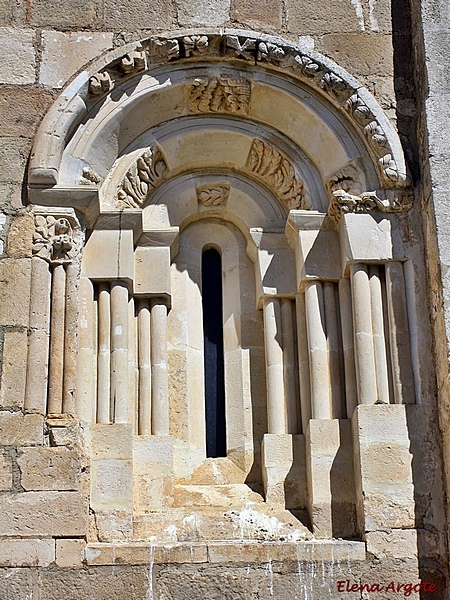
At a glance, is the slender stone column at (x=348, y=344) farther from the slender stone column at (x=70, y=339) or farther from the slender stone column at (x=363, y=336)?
the slender stone column at (x=70, y=339)

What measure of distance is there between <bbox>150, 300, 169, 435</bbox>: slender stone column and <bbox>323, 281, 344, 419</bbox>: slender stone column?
1.19 metres

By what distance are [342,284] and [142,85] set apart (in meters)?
2.05

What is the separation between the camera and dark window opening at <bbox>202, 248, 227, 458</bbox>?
312 inches

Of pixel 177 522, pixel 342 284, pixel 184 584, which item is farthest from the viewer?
pixel 342 284

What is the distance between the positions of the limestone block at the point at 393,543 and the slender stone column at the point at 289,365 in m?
1.09

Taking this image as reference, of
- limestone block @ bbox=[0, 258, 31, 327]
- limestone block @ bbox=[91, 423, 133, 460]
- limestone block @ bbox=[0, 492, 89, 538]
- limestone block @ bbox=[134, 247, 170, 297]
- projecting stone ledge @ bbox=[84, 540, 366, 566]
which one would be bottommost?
projecting stone ledge @ bbox=[84, 540, 366, 566]

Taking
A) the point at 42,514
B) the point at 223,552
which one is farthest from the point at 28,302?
the point at 223,552

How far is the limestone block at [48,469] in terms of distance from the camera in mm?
6746

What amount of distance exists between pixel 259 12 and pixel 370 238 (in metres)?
1.94


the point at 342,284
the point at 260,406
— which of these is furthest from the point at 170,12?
the point at 260,406

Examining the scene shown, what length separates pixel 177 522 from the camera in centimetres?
718

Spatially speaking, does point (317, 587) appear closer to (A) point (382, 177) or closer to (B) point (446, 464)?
(B) point (446, 464)

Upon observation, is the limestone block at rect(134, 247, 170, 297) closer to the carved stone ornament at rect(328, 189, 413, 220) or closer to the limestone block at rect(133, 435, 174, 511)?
the limestone block at rect(133, 435, 174, 511)

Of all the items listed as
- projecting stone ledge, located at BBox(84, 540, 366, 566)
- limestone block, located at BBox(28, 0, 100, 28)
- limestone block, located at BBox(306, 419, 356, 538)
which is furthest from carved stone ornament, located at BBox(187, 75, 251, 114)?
projecting stone ledge, located at BBox(84, 540, 366, 566)
